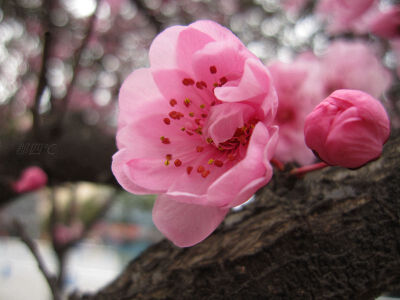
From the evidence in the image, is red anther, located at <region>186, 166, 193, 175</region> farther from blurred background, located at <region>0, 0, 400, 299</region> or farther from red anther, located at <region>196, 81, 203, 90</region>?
blurred background, located at <region>0, 0, 400, 299</region>

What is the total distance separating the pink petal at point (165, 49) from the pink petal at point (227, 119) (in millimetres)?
93

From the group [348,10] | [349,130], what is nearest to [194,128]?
[349,130]

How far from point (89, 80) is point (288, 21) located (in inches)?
90.7

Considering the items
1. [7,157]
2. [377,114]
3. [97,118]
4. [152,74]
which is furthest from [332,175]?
[97,118]

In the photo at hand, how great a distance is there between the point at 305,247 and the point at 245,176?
0.74ft

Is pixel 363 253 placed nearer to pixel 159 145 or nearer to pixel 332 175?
pixel 332 175

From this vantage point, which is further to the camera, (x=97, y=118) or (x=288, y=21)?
(x=97, y=118)

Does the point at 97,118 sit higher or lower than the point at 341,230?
lower

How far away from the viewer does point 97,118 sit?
3777mm

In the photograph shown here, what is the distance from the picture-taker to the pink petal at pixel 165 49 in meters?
0.43

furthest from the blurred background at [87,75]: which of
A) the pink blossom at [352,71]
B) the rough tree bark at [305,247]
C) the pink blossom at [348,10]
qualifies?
the rough tree bark at [305,247]

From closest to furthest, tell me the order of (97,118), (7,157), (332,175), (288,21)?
(332,175), (7,157), (288,21), (97,118)

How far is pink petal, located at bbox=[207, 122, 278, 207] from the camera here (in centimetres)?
33

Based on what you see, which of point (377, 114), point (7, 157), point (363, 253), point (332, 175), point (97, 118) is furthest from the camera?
point (97, 118)
